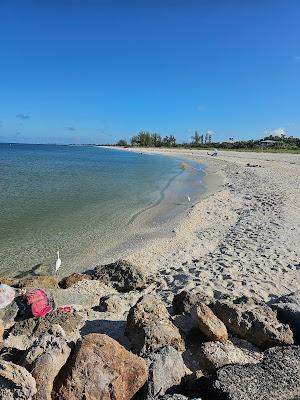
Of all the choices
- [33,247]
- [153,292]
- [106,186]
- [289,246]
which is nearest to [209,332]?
[153,292]

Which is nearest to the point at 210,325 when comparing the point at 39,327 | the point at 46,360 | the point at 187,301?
the point at 187,301

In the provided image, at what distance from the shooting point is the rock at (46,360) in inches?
165

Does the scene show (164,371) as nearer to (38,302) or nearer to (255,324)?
(255,324)

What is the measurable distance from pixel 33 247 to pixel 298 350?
899cm

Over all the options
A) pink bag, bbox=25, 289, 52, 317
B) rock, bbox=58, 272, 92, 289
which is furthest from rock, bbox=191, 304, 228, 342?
rock, bbox=58, 272, 92, 289

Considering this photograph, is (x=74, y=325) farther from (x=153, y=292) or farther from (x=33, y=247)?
(x=33, y=247)

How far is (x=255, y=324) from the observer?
18.8 ft

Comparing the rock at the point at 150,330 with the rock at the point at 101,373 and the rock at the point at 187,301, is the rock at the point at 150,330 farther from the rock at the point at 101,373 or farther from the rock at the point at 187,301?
the rock at the point at 187,301

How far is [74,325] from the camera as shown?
6.27m

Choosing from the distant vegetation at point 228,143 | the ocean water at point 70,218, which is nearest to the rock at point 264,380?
the ocean water at point 70,218

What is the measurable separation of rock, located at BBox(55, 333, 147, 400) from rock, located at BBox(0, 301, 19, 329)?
2.45 meters

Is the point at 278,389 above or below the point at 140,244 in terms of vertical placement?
above

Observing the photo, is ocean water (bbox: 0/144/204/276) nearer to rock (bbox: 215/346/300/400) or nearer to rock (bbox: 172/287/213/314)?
rock (bbox: 172/287/213/314)

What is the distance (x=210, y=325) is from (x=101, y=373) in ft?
6.20
